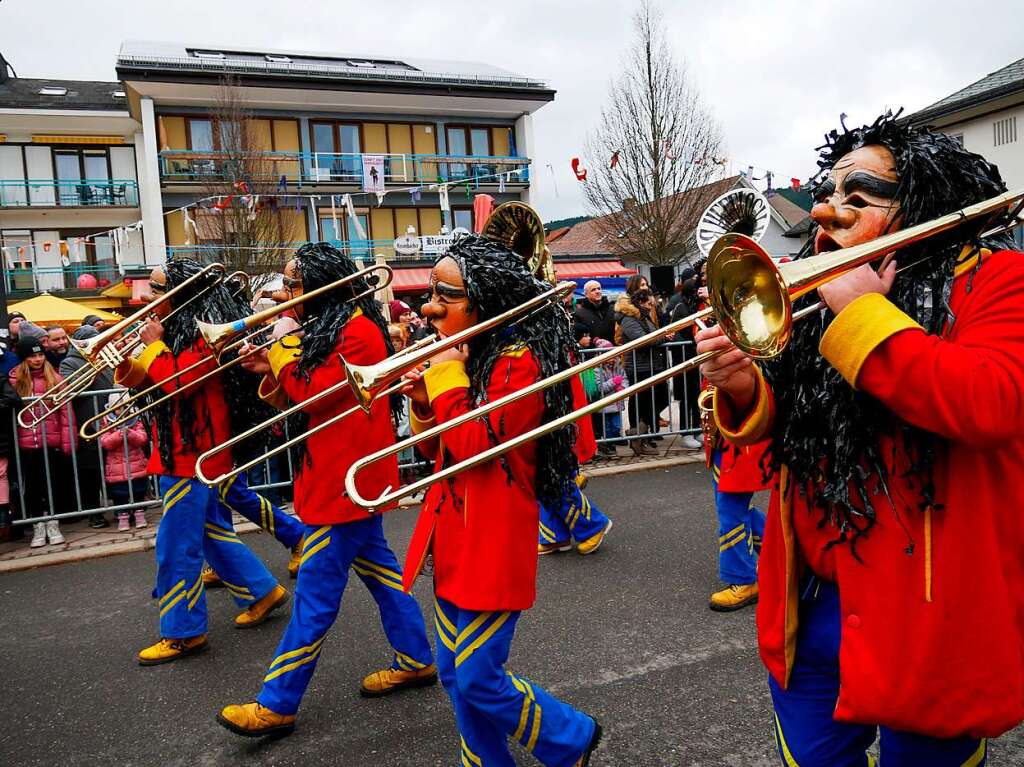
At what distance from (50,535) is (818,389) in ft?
21.1

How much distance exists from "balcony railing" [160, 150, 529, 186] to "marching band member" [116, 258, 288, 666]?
18739mm

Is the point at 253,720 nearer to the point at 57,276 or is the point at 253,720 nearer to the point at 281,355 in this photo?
the point at 281,355

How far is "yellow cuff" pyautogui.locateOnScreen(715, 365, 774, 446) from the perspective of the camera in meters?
1.78

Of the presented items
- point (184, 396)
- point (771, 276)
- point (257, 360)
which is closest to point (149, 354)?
point (184, 396)

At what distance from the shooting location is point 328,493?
3.30 m

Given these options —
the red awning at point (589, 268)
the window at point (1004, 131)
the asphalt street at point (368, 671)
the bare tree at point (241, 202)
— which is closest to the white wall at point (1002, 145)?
the window at point (1004, 131)

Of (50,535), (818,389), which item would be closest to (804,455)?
(818,389)

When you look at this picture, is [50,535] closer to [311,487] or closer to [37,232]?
[311,487]

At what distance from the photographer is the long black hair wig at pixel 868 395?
5.19ft

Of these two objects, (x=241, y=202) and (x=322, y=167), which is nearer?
(x=241, y=202)

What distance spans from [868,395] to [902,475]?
172mm

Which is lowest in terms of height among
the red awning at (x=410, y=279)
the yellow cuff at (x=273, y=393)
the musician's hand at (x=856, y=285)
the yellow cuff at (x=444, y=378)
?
the yellow cuff at (x=273, y=393)

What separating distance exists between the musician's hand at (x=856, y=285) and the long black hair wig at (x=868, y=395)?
10cm

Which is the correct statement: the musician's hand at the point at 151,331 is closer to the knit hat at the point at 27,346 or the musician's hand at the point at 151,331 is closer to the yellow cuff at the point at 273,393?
the yellow cuff at the point at 273,393
